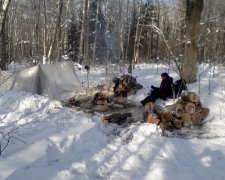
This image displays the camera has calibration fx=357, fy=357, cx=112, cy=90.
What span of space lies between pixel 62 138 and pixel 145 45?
31548mm

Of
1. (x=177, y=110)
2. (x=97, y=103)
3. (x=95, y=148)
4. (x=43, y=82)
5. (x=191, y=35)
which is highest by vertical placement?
(x=191, y=35)

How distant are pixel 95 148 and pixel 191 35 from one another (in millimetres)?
6489

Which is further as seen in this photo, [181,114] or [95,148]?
[181,114]

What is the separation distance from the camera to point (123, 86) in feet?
38.2

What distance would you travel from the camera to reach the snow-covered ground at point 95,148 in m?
4.94

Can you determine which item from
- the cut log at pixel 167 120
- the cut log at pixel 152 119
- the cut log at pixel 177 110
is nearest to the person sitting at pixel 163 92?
the cut log at pixel 177 110

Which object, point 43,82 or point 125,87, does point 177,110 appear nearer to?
point 125,87

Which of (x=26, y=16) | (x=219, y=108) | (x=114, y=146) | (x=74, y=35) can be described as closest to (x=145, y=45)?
(x=74, y=35)

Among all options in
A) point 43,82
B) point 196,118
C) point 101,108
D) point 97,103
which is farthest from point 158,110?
point 43,82

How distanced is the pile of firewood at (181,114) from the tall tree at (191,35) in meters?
2.97

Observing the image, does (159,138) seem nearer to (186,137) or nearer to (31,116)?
(186,137)

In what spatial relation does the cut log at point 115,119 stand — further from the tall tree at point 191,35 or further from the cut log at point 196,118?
the tall tree at point 191,35

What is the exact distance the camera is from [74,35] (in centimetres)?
3431

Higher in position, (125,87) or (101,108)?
(125,87)
